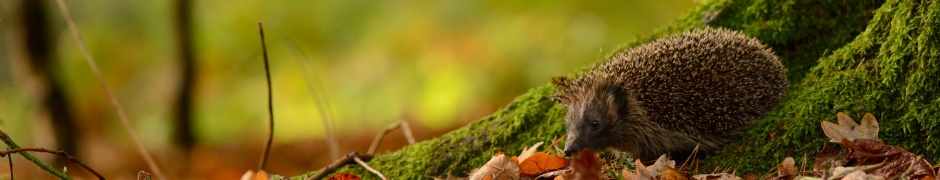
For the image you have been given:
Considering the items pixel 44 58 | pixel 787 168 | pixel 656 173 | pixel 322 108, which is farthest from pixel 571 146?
pixel 44 58

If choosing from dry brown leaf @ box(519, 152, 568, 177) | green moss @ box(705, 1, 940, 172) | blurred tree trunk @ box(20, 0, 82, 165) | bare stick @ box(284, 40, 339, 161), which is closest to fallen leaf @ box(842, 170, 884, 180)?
green moss @ box(705, 1, 940, 172)

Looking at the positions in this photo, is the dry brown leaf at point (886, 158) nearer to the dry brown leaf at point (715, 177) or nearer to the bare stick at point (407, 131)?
the dry brown leaf at point (715, 177)

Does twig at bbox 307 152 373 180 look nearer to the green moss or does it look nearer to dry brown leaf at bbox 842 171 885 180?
the green moss

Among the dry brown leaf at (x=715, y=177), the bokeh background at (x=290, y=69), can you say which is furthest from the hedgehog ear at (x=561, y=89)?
the bokeh background at (x=290, y=69)

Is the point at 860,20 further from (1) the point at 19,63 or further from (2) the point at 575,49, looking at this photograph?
(1) the point at 19,63

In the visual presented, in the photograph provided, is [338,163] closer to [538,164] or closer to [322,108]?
[538,164]

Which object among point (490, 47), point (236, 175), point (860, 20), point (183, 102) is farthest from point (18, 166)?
point (860, 20)
